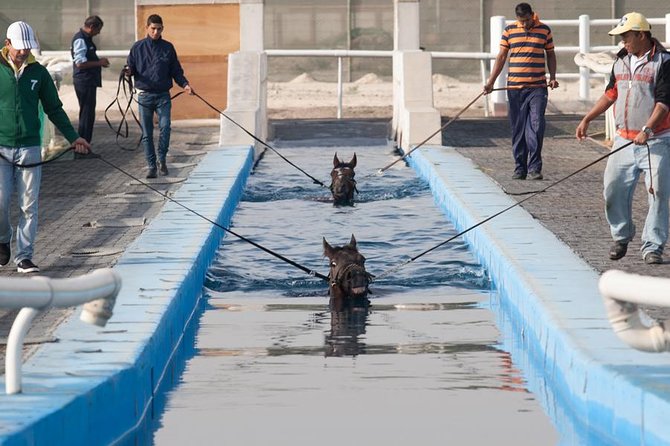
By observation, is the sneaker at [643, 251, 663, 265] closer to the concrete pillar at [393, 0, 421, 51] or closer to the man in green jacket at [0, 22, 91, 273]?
the man in green jacket at [0, 22, 91, 273]

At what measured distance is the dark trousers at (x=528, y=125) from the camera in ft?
59.9

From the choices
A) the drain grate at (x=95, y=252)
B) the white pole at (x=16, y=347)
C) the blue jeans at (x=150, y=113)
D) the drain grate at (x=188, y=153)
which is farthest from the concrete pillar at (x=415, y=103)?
the white pole at (x=16, y=347)

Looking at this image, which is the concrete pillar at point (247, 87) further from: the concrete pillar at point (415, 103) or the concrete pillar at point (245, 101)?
the concrete pillar at point (415, 103)

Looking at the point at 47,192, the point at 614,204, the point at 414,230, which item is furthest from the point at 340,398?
the point at 47,192

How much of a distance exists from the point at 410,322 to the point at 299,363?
155 centimetres

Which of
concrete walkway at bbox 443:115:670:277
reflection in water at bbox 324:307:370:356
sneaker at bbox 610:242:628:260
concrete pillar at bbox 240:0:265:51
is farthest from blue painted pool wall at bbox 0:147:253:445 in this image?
concrete pillar at bbox 240:0:265:51

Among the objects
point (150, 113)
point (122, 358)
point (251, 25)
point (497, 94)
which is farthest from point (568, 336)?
point (497, 94)

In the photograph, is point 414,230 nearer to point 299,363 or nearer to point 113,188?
point 113,188

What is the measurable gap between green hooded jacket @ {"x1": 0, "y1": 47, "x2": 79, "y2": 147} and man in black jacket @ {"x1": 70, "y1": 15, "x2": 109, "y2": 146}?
27.5ft

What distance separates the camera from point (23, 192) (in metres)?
12.4

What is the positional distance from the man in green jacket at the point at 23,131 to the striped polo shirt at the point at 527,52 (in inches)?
281

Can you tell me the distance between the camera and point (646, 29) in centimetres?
1209

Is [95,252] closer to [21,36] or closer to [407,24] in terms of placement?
[21,36]

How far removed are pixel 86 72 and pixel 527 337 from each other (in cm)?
1159
